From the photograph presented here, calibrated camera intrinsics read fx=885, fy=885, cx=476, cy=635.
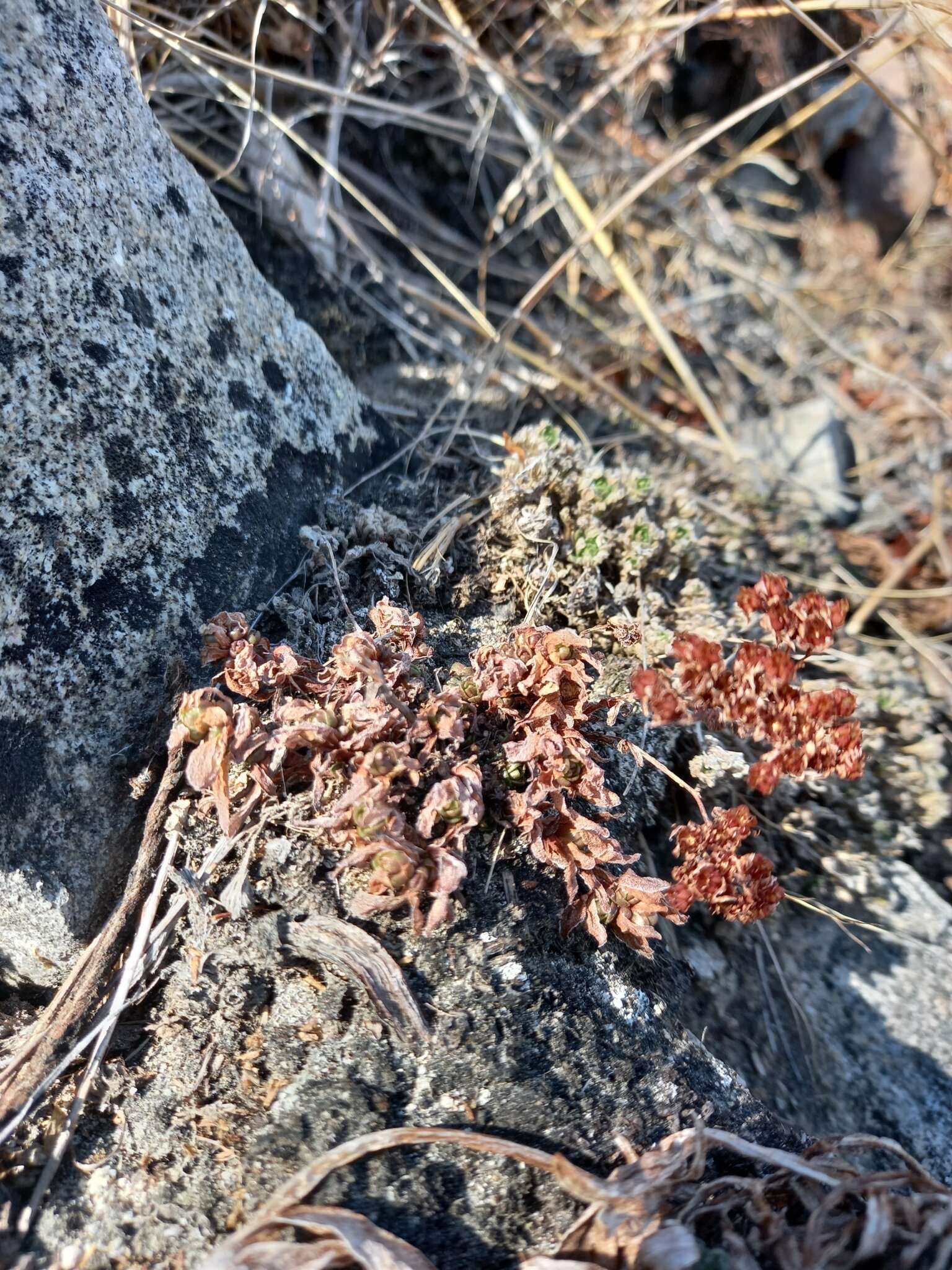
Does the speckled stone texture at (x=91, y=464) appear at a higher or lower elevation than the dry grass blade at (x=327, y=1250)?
higher

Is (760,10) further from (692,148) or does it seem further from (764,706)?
(764,706)

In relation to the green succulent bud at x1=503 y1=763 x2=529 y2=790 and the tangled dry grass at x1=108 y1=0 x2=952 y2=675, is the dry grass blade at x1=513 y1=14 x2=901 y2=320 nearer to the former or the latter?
the tangled dry grass at x1=108 y1=0 x2=952 y2=675

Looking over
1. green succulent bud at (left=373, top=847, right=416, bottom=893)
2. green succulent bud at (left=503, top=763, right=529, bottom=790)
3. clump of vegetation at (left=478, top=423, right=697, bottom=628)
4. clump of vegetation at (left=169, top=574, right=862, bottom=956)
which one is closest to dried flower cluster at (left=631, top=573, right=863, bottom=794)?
clump of vegetation at (left=169, top=574, right=862, bottom=956)

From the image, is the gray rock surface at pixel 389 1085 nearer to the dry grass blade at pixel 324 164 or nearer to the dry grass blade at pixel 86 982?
the dry grass blade at pixel 86 982

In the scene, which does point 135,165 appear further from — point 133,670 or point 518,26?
point 518,26

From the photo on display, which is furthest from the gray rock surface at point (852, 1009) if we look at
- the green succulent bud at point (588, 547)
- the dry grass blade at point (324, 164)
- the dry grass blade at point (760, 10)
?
the dry grass blade at point (760, 10)

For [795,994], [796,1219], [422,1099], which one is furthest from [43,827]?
[795,994]
